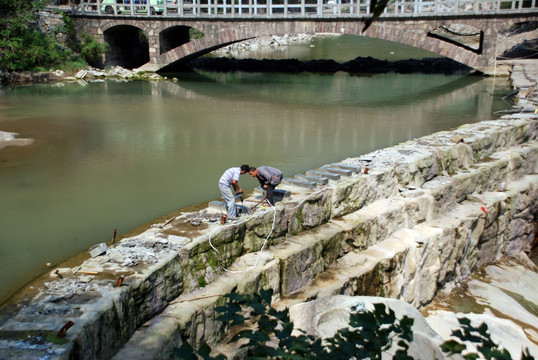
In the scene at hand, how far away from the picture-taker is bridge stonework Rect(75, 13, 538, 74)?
26078mm

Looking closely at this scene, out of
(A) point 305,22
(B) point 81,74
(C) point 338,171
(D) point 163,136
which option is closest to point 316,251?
(C) point 338,171

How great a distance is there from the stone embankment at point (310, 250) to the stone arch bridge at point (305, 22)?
15765 millimetres

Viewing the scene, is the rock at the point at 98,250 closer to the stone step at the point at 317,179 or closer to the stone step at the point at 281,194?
the stone step at the point at 281,194

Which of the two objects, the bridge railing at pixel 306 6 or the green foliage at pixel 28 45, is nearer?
the green foliage at pixel 28 45

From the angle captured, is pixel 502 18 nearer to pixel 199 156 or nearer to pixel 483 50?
pixel 483 50

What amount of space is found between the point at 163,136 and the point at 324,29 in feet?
50.0

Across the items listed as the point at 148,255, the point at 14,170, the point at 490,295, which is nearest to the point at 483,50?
the point at 490,295

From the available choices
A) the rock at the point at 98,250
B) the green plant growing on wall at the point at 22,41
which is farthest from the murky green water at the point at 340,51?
the rock at the point at 98,250

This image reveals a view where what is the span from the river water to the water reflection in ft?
0.12

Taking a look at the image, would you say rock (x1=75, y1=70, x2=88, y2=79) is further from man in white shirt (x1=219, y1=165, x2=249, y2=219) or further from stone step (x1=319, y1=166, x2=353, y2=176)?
man in white shirt (x1=219, y1=165, x2=249, y2=219)

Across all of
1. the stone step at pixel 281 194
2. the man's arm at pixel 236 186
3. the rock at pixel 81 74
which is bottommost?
the stone step at pixel 281 194

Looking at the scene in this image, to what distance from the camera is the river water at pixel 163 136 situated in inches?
368

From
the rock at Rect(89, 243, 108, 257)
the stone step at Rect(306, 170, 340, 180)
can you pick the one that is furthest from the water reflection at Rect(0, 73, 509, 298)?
the stone step at Rect(306, 170, 340, 180)

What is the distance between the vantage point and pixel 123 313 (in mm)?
5105
